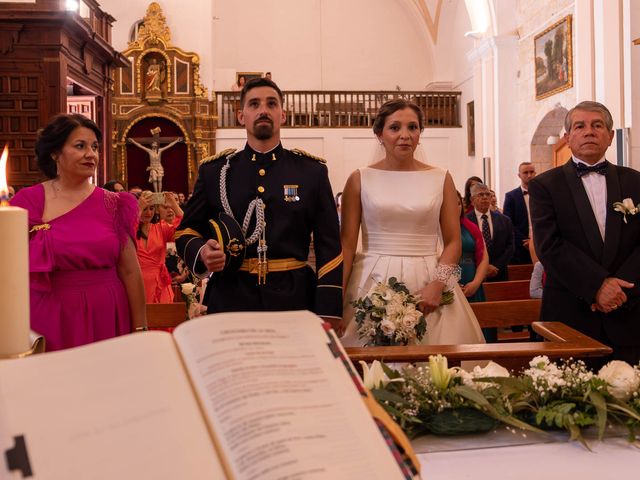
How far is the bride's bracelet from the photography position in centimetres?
334

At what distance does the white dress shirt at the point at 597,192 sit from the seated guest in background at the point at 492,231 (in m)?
2.88

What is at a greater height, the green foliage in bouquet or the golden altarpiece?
the golden altarpiece

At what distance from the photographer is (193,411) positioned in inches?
36.1

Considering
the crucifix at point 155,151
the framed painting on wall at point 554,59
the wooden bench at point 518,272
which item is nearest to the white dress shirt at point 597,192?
the wooden bench at point 518,272

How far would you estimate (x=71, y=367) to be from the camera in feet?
2.94

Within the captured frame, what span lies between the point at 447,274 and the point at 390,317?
59 centimetres

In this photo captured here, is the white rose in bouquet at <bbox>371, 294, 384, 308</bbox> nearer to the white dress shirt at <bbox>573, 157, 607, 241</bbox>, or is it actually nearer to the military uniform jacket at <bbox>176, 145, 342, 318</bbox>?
the military uniform jacket at <bbox>176, 145, 342, 318</bbox>

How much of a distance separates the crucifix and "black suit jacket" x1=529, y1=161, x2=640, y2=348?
15512 mm

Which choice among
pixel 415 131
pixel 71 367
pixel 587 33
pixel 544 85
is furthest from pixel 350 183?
pixel 544 85

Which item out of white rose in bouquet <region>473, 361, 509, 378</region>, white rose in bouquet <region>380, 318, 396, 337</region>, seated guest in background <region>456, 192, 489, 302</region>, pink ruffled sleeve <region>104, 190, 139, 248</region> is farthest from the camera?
seated guest in background <region>456, 192, 489, 302</region>

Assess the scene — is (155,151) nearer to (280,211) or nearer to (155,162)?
(155,162)

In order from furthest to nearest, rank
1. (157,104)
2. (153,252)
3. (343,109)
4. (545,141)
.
Result: (343,109) → (157,104) → (545,141) → (153,252)

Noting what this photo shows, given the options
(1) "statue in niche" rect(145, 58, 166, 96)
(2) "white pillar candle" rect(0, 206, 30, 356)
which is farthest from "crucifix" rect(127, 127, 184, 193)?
(2) "white pillar candle" rect(0, 206, 30, 356)

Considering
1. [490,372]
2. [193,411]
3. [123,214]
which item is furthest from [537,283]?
[193,411]
